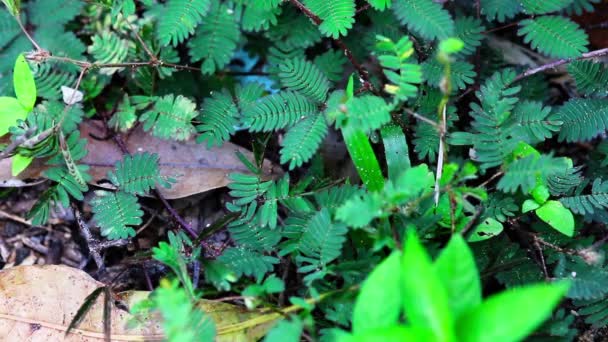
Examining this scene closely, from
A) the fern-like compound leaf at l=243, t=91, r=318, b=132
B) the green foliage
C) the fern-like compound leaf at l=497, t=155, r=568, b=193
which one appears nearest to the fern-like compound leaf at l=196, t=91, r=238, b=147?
the green foliage

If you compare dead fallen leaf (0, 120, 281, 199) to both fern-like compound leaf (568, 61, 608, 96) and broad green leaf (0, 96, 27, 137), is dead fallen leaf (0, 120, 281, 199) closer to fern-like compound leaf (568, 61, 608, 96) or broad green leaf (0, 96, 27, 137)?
broad green leaf (0, 96, 27, 137)

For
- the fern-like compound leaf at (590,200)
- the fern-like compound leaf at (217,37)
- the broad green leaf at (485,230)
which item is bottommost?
the broad green leaf at (485,230)

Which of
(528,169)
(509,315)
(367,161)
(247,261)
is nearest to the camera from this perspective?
(509,315)

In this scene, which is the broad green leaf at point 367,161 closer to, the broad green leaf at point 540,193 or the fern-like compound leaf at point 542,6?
the broad green leaf at point 540,193

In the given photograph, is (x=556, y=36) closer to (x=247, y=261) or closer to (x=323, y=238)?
(x=323, y=238)

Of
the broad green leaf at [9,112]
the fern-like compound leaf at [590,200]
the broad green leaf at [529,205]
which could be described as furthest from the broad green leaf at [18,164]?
the fern-like compound leaf at [590,200]

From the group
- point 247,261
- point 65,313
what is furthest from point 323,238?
point 65,313

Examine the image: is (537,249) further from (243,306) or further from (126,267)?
(126,267)
